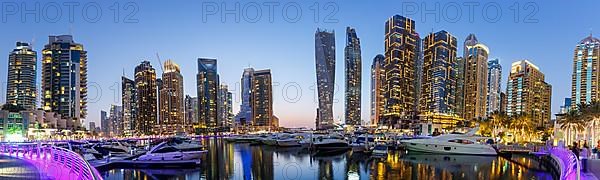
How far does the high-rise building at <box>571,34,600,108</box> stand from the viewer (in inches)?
6014

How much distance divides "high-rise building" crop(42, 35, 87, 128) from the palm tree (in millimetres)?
146983

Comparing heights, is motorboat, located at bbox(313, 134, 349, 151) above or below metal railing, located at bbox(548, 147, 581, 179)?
below

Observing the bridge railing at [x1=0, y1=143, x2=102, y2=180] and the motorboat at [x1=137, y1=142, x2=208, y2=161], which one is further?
the motorboat at [x1=137, y1=142, x2=208, y2=161]

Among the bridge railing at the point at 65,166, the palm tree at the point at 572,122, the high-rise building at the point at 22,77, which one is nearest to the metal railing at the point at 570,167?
the bridge railing at the point at 65,166

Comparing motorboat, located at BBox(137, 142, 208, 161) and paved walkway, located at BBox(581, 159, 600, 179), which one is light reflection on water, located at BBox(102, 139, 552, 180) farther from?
paved walkway, located at BBox(581, 159, 600, 179)

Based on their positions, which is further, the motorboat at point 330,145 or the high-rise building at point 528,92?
the high-rise building at point 528,92

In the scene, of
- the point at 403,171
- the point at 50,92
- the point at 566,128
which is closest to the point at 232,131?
the point at 50,92

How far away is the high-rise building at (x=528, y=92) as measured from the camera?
16962 cm

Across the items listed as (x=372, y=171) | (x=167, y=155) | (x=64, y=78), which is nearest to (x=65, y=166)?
(x=167, y=155)

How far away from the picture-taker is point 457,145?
44.9 m

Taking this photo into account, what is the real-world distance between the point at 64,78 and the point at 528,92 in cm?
16936

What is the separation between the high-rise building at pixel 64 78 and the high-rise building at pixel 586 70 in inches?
6724

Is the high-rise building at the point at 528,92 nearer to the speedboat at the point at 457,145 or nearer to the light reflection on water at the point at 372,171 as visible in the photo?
the speedboat at the point at 457,145

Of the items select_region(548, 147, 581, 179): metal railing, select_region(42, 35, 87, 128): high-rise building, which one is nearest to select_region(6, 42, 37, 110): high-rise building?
select_region(42, 35, 87, 128): high-rise building
